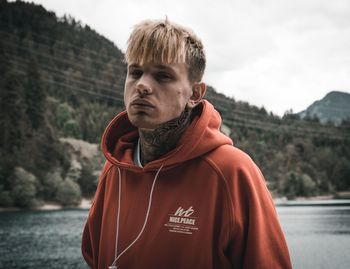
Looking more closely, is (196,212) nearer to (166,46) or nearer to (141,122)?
(141,122)

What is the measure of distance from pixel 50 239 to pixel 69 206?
46.9 m

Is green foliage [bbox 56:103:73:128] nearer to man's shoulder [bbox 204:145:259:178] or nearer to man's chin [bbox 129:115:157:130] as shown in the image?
man's chin [bbox 129:115:157:130]

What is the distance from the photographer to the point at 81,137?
12775 centimetres

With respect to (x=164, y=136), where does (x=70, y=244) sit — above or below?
below

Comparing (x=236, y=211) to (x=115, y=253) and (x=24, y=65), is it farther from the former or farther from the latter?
(x=24, y=65)

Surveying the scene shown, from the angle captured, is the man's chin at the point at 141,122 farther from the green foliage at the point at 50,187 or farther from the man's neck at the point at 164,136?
the green foliage at the point at 50,187

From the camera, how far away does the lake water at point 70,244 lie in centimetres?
2972

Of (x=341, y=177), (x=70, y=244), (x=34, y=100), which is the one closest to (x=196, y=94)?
(x=70, y=244)

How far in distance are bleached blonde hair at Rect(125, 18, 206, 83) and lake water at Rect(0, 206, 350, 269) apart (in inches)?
1115

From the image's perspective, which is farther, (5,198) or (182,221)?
(5,198)

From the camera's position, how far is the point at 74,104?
166 m

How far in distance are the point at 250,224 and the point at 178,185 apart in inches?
17.0

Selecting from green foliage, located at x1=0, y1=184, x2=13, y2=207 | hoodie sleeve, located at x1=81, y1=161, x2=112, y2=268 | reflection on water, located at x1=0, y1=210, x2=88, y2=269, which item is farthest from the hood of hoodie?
green foliage, located at x1=0, y1=184, x2=13, y2=207

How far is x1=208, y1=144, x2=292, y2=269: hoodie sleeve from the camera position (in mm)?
1915
